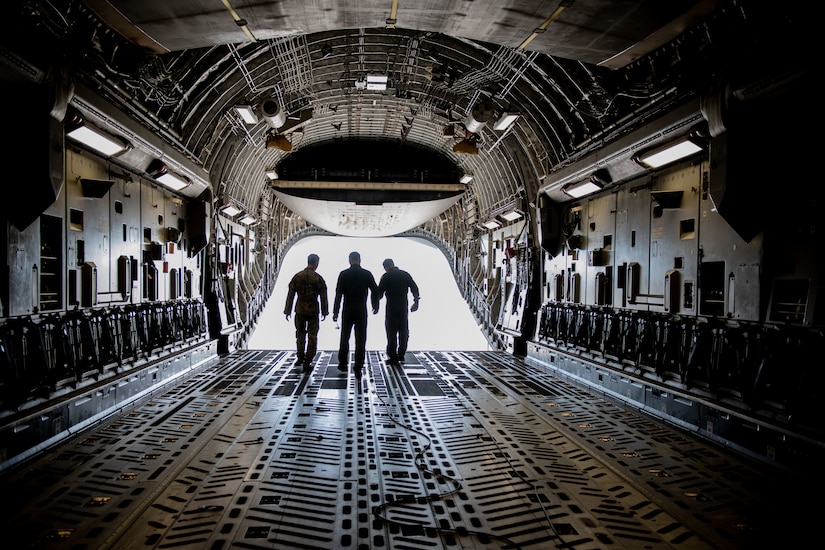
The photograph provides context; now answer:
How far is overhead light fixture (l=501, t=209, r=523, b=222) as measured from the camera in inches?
462

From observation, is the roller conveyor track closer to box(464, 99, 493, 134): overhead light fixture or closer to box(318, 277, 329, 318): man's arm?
box(318, 277, 329, 318): man's arm

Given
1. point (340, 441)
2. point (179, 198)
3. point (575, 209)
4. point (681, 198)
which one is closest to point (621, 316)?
point (681, 198)

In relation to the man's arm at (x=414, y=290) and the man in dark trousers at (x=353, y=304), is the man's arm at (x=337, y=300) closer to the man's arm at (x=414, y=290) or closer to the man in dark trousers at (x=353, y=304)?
the man in dark trousers at (x=353, y=304)

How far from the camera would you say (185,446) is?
4953 mm

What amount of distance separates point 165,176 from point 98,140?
7.04 feet

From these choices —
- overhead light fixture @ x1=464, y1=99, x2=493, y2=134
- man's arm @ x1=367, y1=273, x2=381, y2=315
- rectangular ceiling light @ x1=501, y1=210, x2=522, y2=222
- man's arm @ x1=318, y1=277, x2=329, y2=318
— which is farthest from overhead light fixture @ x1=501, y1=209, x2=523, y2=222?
man's arm @ x1=318, y1=277, x2=329, y2=318

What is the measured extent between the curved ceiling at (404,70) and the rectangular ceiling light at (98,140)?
19.9 inches

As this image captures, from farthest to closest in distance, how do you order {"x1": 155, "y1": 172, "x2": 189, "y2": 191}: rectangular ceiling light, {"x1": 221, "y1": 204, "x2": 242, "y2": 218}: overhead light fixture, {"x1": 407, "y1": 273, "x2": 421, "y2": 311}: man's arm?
{"x1": 221, "y1": 204, "x2": 242, "y2": 218}: overhead light fixture → {"x1": 407, "y1": 273, "x2": 421, "y2": 311}: man's arm → {"x1": 155, "y1": 172, "x2": 189, "y2": 191}: rectangular ceiling light

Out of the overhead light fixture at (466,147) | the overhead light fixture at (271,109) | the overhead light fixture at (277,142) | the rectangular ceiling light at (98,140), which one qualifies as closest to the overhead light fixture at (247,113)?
the overhead light fixture at (271,109)

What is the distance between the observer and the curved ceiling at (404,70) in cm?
502

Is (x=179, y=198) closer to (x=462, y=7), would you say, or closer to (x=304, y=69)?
(x=304, y=69)

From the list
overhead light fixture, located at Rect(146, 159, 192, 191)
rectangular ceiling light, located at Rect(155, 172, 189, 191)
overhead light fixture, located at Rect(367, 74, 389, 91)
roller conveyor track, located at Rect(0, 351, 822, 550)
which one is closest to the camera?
roller conveyor track, located at Rect(0, 351, 822, 550)

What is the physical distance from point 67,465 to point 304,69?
780 centimetres

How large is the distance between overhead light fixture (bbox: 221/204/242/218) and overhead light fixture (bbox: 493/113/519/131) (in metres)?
6.14
